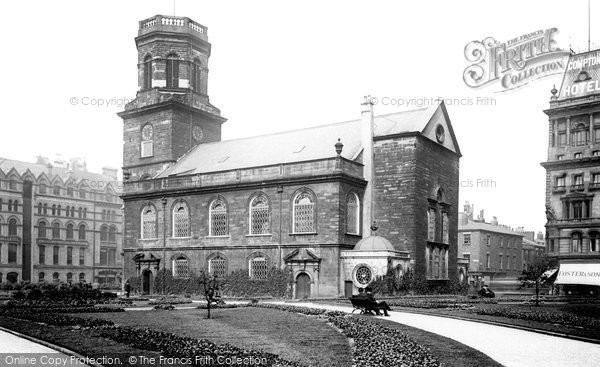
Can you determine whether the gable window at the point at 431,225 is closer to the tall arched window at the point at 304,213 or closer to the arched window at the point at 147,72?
the tall arched window at the point at 304,213

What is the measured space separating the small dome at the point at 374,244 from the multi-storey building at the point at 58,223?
47.8m

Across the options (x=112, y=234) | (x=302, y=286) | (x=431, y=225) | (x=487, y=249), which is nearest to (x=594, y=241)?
(x=431, y=225)

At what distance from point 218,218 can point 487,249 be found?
150 feet

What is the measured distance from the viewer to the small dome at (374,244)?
36000 mm

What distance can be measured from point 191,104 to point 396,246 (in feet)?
70.4

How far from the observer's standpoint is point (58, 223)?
77625 millimetres

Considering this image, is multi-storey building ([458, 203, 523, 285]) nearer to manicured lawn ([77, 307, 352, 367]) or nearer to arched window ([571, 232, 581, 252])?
arched window ([571, 232, 581, 252])

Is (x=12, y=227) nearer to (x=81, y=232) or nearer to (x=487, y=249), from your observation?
(x=81, y=232)

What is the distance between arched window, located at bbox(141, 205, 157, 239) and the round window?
17.5m

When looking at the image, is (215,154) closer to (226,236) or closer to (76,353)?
(226,236)

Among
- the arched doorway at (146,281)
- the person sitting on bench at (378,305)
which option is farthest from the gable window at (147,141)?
the person sitting on bench at (378,305)

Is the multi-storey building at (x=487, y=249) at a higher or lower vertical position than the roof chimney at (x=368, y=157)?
lower

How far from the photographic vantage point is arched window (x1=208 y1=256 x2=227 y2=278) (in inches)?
1649

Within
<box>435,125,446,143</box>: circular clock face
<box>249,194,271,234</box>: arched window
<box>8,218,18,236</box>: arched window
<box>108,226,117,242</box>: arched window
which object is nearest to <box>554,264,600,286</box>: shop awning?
<box>435,125,446,143</box>: circular clock face
